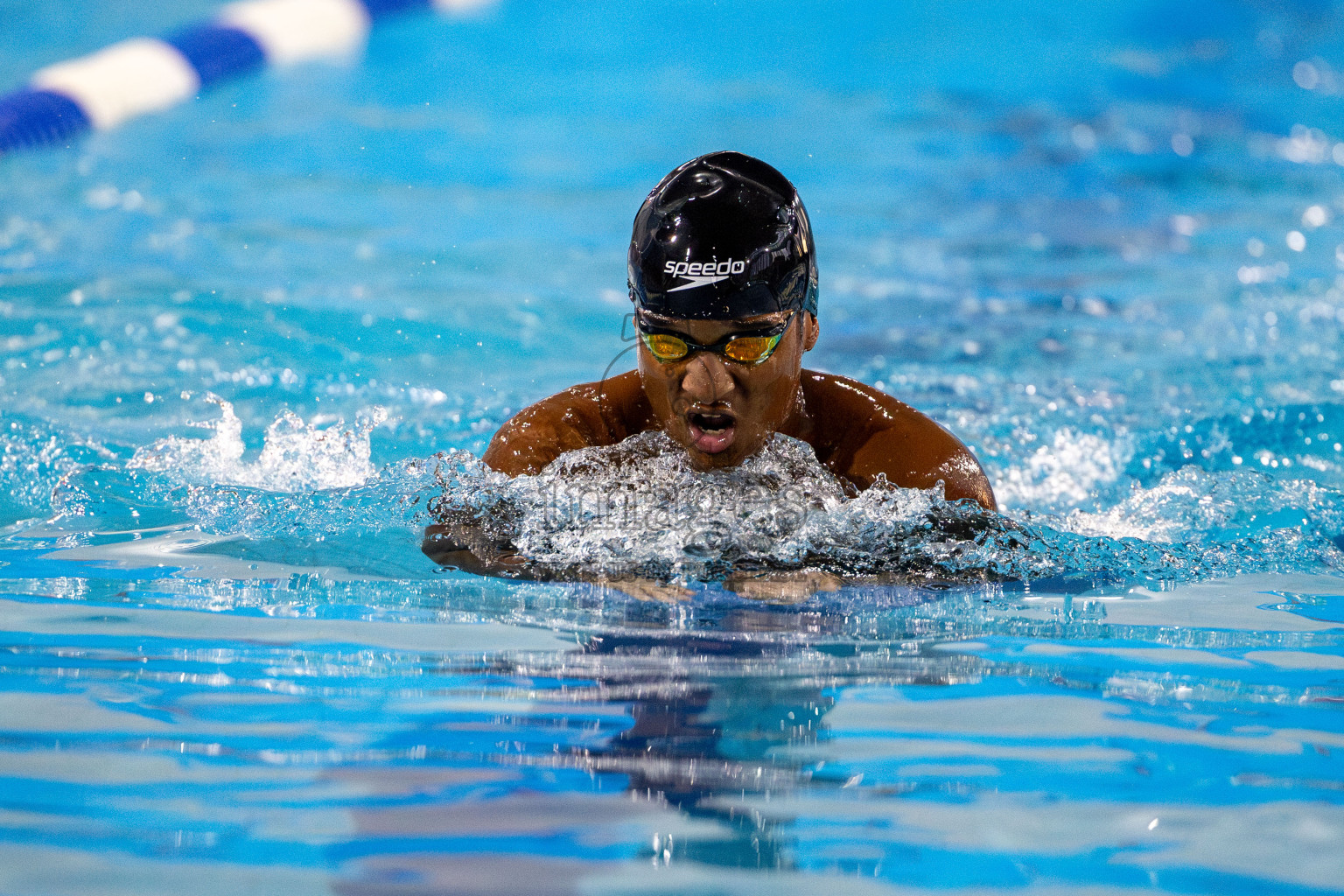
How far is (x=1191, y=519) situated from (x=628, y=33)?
28.4 ft

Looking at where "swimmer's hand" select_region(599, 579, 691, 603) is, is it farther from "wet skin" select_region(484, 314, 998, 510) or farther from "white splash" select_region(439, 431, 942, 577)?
"wet skin" select_region(484, 314, 998, 510)

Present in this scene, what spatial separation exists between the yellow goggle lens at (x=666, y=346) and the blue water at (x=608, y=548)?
43cm

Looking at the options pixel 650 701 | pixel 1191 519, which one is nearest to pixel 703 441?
pixel 650 701

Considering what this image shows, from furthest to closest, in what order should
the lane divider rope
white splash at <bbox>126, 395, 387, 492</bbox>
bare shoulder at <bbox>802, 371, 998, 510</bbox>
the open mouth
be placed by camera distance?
1. the lane divider rope
2. white splash at <bbox>126, 395, 387, 492</bbox>
3. bare shoulder at <bbox>802, 371, 998, 510</bbox>
4. the open mouth

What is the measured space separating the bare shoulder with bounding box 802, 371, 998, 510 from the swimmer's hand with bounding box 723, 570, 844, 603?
301 mm

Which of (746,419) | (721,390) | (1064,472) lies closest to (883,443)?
(746,419)

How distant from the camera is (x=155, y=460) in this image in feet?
11.1

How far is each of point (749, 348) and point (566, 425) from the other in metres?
0.52

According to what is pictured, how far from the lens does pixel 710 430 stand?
2.59 m

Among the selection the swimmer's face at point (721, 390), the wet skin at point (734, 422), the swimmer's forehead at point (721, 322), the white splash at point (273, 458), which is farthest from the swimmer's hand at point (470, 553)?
the white splash at point (273, 458)

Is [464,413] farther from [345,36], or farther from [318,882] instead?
[345,36]

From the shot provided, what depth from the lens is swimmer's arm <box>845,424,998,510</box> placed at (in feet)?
8.69

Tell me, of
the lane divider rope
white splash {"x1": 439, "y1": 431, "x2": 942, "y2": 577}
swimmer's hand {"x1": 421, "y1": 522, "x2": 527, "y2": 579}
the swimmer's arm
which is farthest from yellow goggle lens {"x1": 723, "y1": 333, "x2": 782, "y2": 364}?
the lane divider rope

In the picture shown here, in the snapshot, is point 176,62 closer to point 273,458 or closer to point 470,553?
point 273,458
